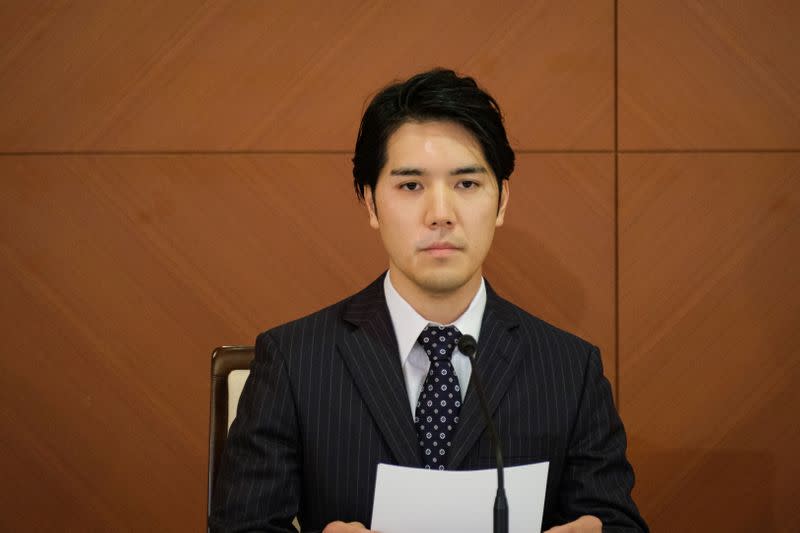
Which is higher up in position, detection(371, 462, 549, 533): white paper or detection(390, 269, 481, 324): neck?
detection(390, 269, 481, 324): neck

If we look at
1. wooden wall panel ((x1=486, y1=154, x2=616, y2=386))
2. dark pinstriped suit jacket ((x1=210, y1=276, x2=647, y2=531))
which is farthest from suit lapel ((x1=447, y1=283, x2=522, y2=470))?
wooden wall panel ((x1=486, y1=154, x2=616, y2=386))

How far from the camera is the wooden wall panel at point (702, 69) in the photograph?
2.12 metres

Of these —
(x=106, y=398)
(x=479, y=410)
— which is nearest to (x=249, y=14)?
(x=106, y=398)

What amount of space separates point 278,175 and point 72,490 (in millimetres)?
984

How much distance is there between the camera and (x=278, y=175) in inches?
83.6

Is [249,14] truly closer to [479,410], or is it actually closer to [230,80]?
[230,80]

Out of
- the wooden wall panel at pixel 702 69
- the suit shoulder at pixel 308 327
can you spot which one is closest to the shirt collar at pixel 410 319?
the suit shoulder at pixel 308 327

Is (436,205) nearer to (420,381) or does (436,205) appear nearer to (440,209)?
(440,209)

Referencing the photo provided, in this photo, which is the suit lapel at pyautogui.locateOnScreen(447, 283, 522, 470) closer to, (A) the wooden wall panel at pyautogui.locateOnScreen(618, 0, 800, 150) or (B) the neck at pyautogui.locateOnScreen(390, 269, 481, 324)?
(B) the neck at pyautogui.locateOnScreen(390, 269, 481, 324)

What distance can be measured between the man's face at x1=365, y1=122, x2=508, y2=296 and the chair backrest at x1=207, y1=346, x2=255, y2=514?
1.25ft

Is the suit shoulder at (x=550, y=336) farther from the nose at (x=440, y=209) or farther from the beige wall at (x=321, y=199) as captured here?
the beige wall at (x=321, y=199)

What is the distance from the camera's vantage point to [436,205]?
1.38 metres

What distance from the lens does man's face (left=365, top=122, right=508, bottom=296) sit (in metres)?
1.38

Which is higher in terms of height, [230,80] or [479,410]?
[230,80]
